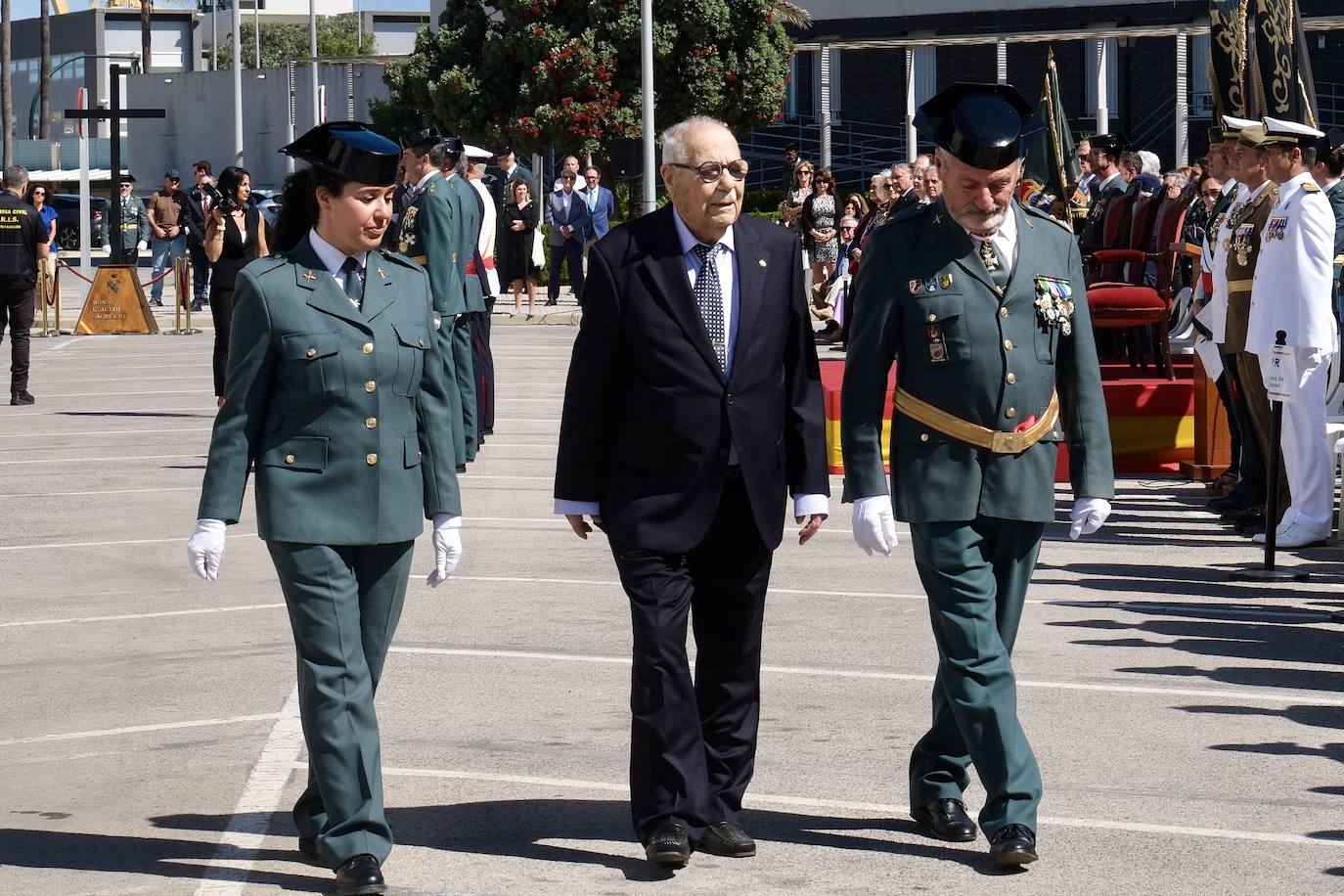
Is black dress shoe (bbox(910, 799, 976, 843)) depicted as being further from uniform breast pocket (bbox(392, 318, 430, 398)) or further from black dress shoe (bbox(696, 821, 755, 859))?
uniform breast pocket (bbox(392, 318, 430, 398))

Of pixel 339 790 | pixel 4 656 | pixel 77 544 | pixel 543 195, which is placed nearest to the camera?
pixel 339 790

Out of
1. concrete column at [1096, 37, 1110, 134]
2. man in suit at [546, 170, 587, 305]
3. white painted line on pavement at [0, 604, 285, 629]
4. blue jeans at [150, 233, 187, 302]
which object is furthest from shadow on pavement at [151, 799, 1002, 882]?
blue jeans at [150, 233, 187, 302]

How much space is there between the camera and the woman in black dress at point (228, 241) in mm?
16562

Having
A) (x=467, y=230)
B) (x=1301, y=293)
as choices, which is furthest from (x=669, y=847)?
(x=467, y=230)

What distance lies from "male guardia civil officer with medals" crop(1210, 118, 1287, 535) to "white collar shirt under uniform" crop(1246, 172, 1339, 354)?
0.79 ft

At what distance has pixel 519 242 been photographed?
99.0ft

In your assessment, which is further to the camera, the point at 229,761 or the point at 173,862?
the point at 229,761

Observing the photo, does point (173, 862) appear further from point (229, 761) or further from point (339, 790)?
point (229, 761)

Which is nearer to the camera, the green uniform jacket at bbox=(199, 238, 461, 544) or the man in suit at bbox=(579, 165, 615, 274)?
the green uniform jacket at bbox=(199, 238, 461, 544)

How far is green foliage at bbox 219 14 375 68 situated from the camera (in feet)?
389

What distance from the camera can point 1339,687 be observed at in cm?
786

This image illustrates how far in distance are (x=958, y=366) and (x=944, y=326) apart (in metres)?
0.11

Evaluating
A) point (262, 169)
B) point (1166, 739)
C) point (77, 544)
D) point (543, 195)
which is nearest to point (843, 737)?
point (1166, 739)

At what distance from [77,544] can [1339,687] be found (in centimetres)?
654
